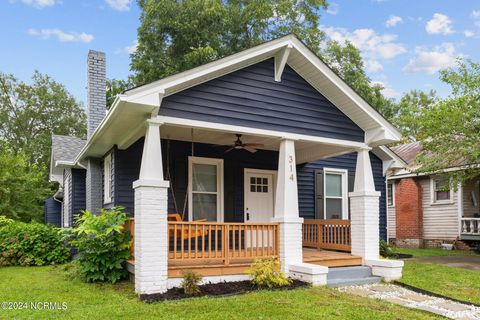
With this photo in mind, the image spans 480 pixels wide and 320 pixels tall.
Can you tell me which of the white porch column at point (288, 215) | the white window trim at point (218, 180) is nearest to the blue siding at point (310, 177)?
the white window trim at point (218, 180)

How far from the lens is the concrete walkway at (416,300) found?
20.0 ft

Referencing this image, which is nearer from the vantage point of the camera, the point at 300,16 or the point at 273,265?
the point at 273,265

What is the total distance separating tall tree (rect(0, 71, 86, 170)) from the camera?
29438mm

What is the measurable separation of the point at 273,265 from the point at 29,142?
89.0 feet

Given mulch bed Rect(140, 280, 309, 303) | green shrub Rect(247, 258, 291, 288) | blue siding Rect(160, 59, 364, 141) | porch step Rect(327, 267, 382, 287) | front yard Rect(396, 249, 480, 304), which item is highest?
blue siding Rect(160, 59, 364, 141)

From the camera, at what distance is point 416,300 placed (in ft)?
22.7

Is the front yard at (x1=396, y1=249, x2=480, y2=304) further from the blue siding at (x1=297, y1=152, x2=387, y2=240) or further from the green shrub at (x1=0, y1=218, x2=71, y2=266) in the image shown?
the green shrub at (x1=0, y1=218, x2=71, y2=266)

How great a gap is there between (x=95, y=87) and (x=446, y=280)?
10075mm

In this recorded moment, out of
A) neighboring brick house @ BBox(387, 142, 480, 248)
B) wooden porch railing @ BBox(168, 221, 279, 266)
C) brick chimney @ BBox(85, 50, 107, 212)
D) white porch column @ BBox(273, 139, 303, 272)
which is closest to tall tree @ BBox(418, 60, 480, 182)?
neighboring brick house @ BBox(387, 142, 480, 248)

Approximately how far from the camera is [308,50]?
27.0 ft

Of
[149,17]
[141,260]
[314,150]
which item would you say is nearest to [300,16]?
[149,17]

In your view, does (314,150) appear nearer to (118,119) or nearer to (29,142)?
(118,119)

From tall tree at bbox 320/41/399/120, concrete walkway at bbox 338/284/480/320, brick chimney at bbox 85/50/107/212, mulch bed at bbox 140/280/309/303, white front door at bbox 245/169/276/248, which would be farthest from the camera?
tall tree at bbox 320/41/399/120

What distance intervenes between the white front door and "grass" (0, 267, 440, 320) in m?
3.68
